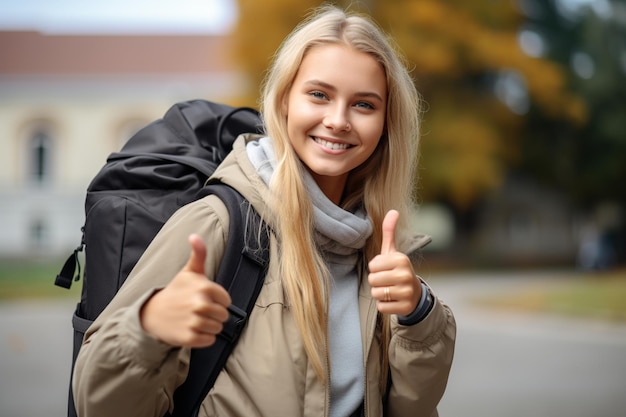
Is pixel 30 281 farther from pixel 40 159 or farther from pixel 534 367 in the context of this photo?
pixel 40 159

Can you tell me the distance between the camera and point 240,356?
1867 millimetres

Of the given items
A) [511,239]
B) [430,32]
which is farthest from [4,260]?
[511,239]

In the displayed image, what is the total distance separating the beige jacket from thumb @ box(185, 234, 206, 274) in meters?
0.10

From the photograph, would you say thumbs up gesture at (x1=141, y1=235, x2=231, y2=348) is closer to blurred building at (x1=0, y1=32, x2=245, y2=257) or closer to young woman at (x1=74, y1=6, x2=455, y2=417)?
young woman at (x1=74, y1=6, x2=455, y2=417)

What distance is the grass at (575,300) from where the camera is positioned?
42.0 ft

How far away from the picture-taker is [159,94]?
108ft

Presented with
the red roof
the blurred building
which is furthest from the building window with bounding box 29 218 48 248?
the red roof

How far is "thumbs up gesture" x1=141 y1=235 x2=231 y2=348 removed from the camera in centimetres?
162

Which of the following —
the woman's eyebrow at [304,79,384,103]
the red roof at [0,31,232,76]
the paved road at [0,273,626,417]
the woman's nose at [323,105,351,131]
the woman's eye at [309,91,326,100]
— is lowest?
the paved road at [0,273,626,417]

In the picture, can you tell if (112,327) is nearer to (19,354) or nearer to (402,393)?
(402,393)

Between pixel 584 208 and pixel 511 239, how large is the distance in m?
3.45

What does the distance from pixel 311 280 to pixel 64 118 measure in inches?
1300

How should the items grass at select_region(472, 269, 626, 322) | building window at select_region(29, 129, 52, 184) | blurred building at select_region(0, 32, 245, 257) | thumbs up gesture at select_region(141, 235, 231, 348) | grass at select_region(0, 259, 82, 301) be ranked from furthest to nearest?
building window at select_region(29, 129, 52, 184), blurred building at select_region(0, 32, 245, 257), grass at select_region(0, 259, 82, 301), grass at select_region(472, 269, 626, 322), thumbs up gesture at select_region(141, 235, 231, 348)

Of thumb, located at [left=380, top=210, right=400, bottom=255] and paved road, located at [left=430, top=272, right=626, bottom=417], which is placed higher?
thumb, located at [left=380, top=210, right=400, bottom=255]
